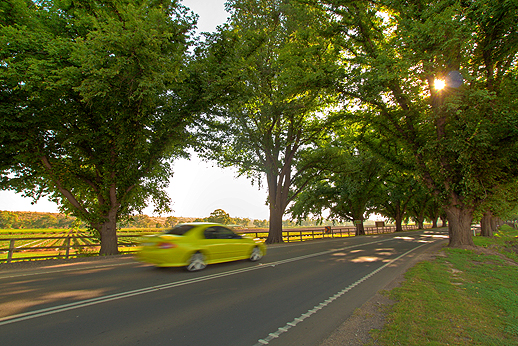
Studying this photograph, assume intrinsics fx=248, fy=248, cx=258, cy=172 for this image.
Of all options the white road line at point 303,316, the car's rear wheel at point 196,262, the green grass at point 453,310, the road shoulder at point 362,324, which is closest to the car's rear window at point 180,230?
the car's rear wheel at point 196,262

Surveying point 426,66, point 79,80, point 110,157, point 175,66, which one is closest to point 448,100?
point 426,66

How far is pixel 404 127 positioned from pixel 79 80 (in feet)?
58.8

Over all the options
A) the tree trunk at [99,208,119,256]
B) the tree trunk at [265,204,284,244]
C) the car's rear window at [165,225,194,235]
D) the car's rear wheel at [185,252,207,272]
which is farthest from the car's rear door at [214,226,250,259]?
the tree trunk at [265,204,284,244]

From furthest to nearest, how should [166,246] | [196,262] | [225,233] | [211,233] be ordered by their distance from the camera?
[225,233] < [211,233] < [196,262] < [166,246]

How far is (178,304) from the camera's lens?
15.4 ft

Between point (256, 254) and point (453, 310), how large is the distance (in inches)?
253

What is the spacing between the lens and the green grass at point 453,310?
341 centimetres

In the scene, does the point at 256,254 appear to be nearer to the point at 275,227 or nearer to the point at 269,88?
the point at 275,227

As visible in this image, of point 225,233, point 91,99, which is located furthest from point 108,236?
point 225,233

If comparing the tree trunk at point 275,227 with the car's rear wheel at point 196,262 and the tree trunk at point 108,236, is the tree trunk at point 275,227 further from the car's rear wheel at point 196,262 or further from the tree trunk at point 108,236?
the car's rear wheel at point 196,262

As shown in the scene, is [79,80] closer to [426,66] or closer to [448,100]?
[426,66]

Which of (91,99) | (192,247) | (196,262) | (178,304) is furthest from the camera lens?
(91,99)

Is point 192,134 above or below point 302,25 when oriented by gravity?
below

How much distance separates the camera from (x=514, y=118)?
10758 mm
